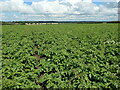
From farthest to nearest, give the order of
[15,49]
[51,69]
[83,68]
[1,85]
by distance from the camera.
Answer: [15,49] → [51,69] → [83,68] → [1,85]

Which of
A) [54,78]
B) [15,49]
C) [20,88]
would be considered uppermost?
[15,49]

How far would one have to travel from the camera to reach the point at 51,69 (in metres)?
5.27

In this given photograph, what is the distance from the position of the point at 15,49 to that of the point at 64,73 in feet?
11.9

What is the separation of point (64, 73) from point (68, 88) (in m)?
0.90

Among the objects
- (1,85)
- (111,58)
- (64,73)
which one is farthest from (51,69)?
(111,58)

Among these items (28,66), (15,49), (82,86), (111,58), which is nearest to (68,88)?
(82,86)

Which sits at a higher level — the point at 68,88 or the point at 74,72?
the point at 74,72

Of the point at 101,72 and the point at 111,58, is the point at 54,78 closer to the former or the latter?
the point at 101,72

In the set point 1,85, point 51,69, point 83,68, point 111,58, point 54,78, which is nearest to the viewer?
point 1,85

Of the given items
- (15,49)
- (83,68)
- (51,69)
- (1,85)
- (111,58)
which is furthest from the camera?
(15,49)

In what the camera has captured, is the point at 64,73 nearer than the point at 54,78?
No

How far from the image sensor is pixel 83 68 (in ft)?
16.2

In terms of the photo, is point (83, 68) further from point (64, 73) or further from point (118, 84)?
point (118, 84)

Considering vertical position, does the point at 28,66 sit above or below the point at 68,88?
above
